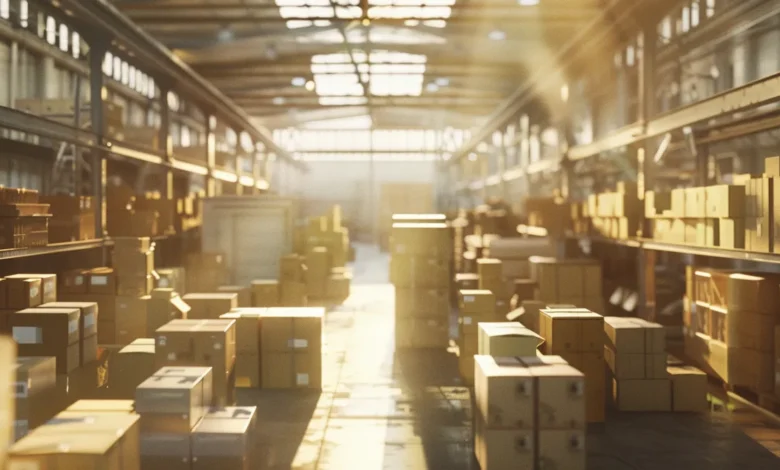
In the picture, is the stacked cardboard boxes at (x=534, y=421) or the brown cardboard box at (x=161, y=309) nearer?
the stacked cardboard boxes at (x=534, y=421)

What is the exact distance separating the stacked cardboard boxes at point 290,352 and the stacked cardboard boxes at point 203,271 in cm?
496

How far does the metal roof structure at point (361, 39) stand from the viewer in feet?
36.1

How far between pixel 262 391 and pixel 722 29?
10735mm

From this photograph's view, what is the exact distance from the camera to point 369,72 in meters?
17.0

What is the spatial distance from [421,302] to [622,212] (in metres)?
3.07

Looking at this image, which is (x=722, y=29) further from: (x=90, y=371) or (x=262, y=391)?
(x=90, y=371)

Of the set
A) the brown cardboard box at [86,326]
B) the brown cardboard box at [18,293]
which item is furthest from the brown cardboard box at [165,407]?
the brown cardboard box at [18,293]

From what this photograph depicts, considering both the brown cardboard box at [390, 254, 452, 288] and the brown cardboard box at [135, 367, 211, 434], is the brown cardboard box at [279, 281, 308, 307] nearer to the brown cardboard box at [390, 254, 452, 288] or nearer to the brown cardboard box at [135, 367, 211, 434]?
the brown cardboard box at [390, 254, 452, 288]

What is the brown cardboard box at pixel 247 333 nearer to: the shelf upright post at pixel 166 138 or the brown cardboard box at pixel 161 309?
the brown cardboard box at pixel 161 309

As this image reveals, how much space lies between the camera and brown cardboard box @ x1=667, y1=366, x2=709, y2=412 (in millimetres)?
6270

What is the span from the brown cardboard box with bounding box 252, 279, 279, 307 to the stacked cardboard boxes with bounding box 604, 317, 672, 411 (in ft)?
21.0

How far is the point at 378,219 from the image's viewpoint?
33750 millimetres

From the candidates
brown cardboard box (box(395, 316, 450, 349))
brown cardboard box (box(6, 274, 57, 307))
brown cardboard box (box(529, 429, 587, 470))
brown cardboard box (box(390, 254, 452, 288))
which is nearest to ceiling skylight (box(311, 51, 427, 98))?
brown cardboard box (box(390, 254, 452, 288))

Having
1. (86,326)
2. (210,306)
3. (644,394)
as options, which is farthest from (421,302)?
(86,326)
